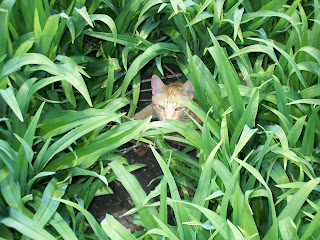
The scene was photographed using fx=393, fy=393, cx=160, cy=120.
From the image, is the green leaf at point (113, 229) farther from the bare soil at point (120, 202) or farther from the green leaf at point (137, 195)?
the bare soil at point (120, 202)

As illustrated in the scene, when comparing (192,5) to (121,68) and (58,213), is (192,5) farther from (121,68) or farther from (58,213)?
(58,213)

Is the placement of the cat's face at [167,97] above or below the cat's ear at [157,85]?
below

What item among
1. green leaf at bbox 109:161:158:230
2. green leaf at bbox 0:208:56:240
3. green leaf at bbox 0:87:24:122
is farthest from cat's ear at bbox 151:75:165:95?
green leaf at bbox 0:208:56:240

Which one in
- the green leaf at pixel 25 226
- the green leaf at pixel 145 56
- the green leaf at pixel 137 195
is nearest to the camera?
the green leaf at pixel 25 226

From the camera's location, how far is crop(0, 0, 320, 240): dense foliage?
130 cm

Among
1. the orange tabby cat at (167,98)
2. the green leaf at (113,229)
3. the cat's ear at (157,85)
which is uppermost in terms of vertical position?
the cat's ear at (157,85)

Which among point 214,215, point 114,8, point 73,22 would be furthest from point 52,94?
point 214,215

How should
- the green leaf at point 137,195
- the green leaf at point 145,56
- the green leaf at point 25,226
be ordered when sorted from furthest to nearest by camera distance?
the green leaf at point 145,56 → the green leaf at point 137,195 → the green leaf at point 25,226

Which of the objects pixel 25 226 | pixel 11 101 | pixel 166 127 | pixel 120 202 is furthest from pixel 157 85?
pixel 25 226

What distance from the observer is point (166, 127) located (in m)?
1.51

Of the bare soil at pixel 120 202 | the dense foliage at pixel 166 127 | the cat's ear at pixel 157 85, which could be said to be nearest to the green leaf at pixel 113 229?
the dense foliage at pixel 166 127

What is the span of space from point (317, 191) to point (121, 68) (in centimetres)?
103

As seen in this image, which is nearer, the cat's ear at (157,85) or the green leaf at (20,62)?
the green leaf at (20,62)

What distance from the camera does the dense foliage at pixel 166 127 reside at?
1.30m
